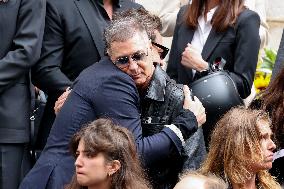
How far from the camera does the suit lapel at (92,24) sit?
6.68 metres

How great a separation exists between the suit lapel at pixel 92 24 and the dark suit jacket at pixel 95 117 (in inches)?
37.6

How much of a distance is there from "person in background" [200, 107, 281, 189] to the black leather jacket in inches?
5.7

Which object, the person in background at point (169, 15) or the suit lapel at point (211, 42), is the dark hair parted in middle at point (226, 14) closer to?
the suit lapel at point (211, 42)

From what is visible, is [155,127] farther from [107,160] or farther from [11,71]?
[11,71]

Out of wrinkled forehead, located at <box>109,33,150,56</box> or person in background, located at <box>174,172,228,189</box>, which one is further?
wrinkled forehead, located at <box>109,33,150,56</box>

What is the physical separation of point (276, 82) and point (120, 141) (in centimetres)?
158

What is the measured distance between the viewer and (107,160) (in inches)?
210

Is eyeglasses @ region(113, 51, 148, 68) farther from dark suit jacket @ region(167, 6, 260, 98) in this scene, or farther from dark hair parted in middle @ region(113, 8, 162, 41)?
dark suit jacket @ region(167, 6, 260, 98)

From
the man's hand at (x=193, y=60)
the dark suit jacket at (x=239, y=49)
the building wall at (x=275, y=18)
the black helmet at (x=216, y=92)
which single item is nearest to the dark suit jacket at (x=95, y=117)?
the black helmet at (x=216, y=92)

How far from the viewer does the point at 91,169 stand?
17.5 ft

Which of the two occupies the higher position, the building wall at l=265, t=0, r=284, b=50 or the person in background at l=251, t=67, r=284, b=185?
the person in background at l=251, t=67, r=284, b=185

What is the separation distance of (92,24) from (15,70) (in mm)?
631

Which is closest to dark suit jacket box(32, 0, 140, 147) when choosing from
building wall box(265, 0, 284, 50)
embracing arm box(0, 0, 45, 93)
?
embracing arm box(0, 0, 45, 93)

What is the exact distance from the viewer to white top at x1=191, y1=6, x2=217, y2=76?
23.2ft
